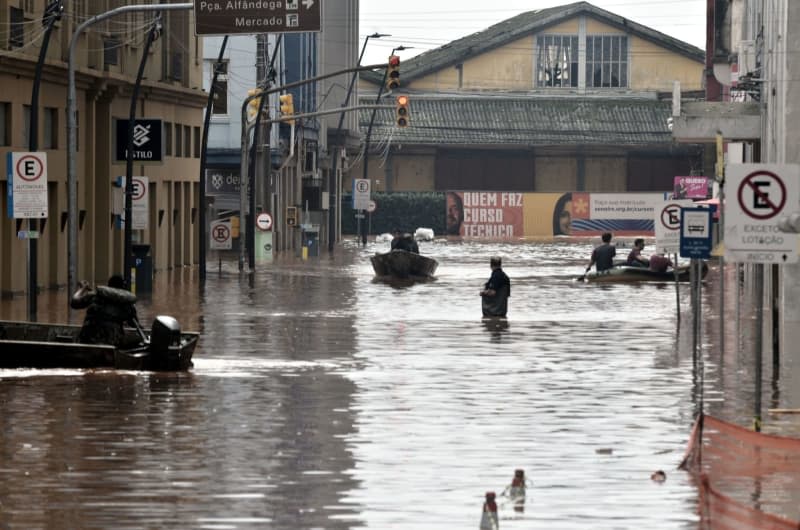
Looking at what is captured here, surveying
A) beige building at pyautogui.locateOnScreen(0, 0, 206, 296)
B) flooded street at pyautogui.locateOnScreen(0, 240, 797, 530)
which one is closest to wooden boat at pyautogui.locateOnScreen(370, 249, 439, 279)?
beige building at pyautogui.locateOnScreen(0, 0, 206, 296)

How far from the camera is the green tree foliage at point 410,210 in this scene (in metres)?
112

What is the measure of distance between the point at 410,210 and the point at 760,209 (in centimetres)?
9394

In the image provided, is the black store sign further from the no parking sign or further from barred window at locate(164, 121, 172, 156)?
the no parking sign

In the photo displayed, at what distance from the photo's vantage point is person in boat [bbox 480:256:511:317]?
37.9 metres

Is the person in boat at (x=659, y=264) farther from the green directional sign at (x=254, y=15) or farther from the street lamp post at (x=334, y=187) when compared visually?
the street lamp post at (x=334, y=187)

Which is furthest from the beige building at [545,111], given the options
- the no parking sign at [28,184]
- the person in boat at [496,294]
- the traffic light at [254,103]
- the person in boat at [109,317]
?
the person in boat at [109,317]

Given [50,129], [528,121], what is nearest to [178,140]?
[50,129]

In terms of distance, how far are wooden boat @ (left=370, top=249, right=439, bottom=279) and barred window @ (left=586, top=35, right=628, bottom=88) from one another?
214ft

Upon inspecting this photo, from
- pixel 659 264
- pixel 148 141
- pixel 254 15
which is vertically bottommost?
pixel 659 264

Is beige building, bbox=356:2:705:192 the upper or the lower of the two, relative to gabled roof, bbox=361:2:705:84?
lower

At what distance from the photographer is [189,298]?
45281 millimetres

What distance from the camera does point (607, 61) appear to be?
397ft

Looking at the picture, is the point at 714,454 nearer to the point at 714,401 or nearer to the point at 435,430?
the point at 435,430

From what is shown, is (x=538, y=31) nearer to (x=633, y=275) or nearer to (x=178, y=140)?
(x=178, y=140)
